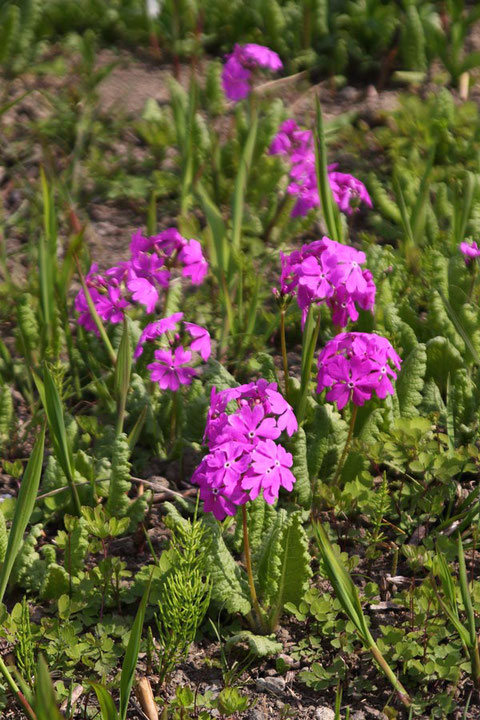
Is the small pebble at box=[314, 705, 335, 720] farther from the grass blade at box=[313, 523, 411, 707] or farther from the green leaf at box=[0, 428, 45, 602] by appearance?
the green leaf at box=[0, 428, 45, 602]

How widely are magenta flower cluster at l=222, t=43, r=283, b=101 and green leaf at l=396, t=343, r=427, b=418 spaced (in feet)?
4.67

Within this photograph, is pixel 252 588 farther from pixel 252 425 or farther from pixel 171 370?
pixel 171 370

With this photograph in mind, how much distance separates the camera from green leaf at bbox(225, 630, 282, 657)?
2012 mm

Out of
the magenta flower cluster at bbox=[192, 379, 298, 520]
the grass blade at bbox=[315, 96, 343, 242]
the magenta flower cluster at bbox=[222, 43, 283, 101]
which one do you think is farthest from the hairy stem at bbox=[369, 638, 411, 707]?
the magenta flower cluster at bbox=[222, 43, 283, 101]

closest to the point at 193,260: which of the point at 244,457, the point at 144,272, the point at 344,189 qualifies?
the point at 144,272

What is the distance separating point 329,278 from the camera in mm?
2186

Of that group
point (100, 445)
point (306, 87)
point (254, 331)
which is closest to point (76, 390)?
point (100, 445)

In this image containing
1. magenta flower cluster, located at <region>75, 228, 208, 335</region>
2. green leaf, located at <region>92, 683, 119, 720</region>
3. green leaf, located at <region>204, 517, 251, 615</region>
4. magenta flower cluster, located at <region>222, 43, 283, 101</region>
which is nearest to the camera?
green leaf, located at <region>92, 683, 119, 720</region>

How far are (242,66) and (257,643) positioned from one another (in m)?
2.30

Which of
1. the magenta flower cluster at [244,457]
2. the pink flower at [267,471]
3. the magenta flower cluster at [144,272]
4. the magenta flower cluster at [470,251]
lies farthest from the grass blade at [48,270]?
the magenta flower cluster at [470,251]

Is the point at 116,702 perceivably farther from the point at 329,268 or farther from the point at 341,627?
the point at 329,268

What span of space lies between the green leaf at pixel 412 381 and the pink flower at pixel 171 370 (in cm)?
62

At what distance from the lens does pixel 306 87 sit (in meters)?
4.37

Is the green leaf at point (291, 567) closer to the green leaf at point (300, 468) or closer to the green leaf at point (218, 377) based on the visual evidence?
the green leaf at point (300, 468)
